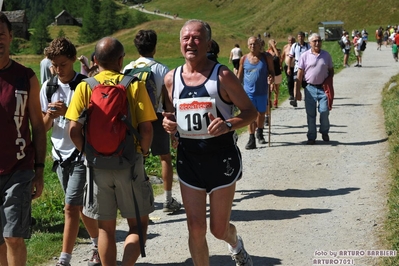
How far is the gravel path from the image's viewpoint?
21.6 ft

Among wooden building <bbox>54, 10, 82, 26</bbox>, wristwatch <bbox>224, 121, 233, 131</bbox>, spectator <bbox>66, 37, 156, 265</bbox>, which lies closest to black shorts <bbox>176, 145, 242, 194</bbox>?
wristwatch <bbox>224, 121, 233, 131</bbox>

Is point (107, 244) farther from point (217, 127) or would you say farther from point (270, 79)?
point (270, 79)

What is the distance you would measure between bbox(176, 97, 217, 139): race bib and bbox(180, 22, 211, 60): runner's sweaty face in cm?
35

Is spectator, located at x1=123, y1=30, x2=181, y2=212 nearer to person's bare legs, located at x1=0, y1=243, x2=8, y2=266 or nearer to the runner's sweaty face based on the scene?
the runner's sweaty face

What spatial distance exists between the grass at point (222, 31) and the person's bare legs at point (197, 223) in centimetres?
183

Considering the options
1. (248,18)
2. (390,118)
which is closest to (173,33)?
(248,18)

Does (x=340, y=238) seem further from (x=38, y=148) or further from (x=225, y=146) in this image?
(x=38, y=148)

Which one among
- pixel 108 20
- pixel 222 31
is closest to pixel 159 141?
pixel 222 31

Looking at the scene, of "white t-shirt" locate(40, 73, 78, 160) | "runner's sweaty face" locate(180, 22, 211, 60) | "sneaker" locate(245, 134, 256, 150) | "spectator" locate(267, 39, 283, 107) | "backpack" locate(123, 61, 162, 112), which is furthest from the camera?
"spectator" locate(267, 39, 283, 107)

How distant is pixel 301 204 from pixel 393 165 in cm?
218

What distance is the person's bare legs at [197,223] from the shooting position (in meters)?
5.26

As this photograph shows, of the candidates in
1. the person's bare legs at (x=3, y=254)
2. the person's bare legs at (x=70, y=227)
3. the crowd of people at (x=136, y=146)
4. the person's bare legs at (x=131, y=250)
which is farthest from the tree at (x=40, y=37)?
the person's bare legs at (x=131, y=250)

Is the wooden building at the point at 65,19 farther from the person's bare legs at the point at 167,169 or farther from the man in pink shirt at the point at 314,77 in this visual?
the person's bare legs at the point at 167,169

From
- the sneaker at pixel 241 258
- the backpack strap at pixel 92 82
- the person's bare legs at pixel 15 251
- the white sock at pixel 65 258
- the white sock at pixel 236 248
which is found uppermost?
the backpack strap at pixel 92 82
